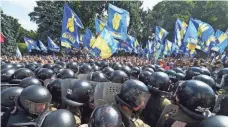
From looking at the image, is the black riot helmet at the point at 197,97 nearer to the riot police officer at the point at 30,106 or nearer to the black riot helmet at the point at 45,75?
the riot police officer at the point at 30,106

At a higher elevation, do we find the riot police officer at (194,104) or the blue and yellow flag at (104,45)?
the blue and yellow flag at (104,45)

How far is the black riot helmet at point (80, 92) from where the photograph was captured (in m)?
5.89

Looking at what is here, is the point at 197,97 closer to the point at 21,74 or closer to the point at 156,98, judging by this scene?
the point at 156,98

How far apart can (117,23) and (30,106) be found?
10.3m

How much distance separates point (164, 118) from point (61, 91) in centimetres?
224

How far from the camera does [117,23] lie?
47.9 feet

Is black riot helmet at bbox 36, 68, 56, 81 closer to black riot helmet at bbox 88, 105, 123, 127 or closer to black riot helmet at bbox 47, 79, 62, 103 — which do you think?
black riot helmet at bbox 47, 79, 62, 103

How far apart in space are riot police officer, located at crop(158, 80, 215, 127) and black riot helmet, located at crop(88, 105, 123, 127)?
1034 millimetres

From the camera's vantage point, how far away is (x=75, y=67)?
39.2ft

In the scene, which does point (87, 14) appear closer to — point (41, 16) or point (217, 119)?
point (41, 16)

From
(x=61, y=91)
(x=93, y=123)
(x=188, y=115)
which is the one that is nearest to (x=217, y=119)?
(x=188, y=115)

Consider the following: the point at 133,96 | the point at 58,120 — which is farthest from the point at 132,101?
the point at 58,120

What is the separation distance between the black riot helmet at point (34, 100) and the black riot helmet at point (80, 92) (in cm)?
110

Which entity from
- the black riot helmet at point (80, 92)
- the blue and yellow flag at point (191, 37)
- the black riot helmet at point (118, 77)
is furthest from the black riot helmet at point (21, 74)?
the blue and yellow flag at point (191, 37)
